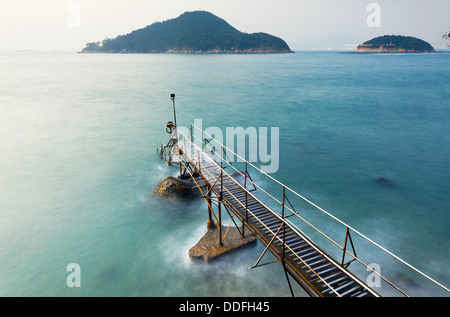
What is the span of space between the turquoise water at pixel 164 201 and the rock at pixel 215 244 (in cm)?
48

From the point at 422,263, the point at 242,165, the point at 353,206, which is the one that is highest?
the point at 242,165

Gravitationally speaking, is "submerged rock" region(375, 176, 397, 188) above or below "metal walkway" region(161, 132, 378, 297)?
below

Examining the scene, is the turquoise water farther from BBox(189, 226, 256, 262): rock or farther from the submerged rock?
BBox(189, 226, 256, 262): rock

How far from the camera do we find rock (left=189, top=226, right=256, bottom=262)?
15.4 meters

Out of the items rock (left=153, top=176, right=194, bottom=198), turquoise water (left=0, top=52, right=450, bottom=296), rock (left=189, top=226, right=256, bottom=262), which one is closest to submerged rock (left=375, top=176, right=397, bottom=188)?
turquoise water (left=0, top=52, right=450, bottom=296)

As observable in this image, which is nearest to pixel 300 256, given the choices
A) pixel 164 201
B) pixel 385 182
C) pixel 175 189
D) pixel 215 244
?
pixel 215 244

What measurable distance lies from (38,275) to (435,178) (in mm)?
32209

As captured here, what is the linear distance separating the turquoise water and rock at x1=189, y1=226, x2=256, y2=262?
18.8 inches

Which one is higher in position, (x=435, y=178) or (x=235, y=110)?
(x=235, y=110)

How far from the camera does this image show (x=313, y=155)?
31.5 metres

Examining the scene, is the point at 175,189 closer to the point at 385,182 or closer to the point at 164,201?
the point at 164,201

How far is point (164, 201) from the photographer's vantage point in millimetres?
21375

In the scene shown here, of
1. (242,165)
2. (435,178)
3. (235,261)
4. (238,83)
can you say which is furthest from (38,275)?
(238,83)
